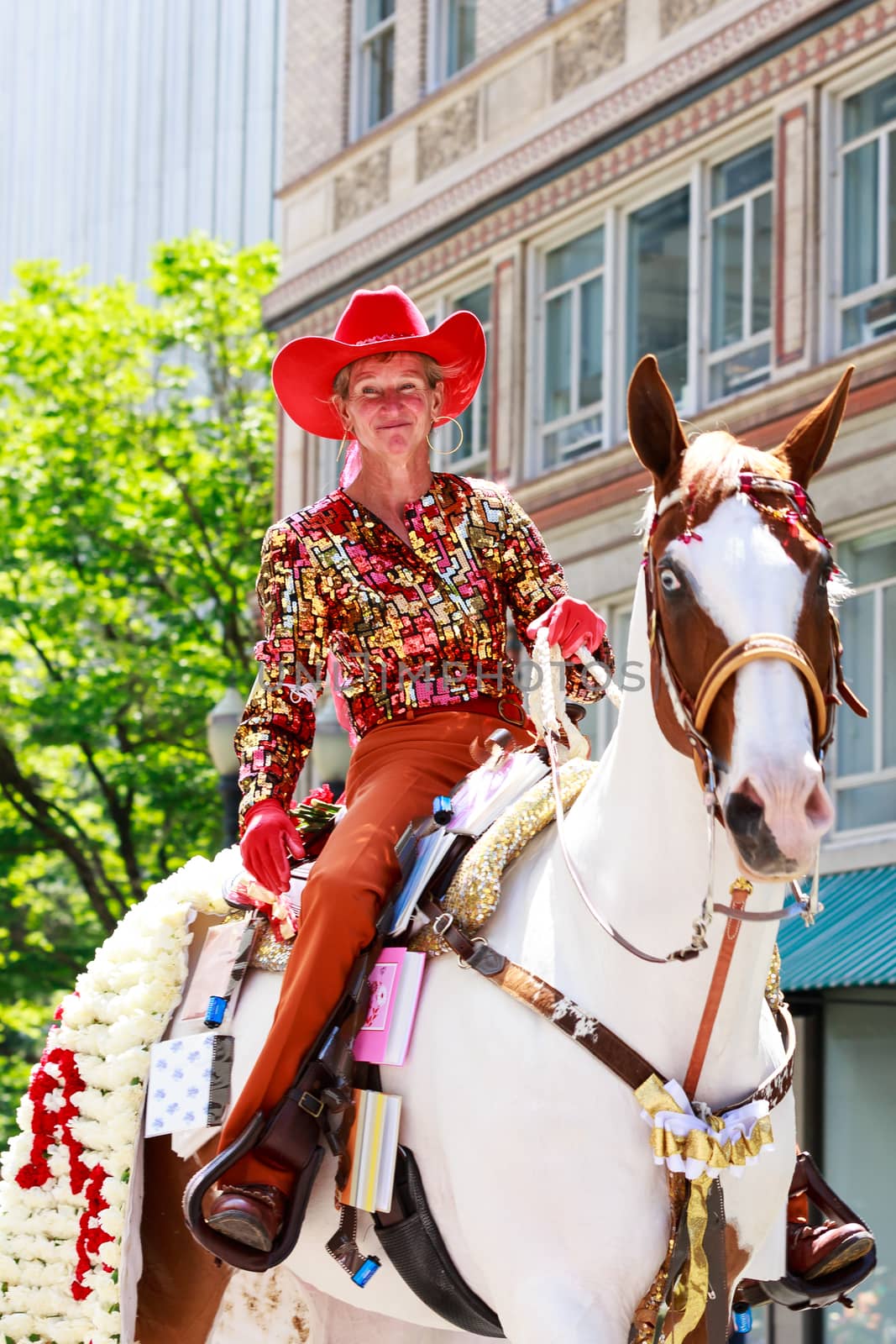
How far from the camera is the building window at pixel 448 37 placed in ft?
71.7

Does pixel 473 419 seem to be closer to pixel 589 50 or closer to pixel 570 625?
pixel 589 50

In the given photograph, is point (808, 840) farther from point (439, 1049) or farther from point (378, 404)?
point (378, 404)

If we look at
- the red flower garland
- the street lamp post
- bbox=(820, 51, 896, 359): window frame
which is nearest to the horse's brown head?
the red flower garland

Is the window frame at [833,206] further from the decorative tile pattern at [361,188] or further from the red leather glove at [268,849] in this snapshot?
the red leather glove at [268,849]

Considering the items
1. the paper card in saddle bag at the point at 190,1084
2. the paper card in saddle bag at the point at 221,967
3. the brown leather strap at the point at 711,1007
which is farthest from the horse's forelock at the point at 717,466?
the paper card in saddle bag at the point at 190,1084

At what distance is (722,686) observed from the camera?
14.0 ft

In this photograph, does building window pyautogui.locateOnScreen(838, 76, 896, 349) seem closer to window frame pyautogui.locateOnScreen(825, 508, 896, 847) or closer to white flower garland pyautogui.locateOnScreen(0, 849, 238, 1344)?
window frame pyautogui.locateOnScreen(825, 508, 896, 847)

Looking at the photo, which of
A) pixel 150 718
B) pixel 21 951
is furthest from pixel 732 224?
pixel 21 951

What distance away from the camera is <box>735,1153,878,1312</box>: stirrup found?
5422 millimetres

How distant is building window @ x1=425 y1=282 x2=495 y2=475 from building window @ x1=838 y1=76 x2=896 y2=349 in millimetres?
4812

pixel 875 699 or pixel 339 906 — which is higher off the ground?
pixel 875 699

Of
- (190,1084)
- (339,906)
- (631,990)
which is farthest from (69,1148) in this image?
(631,990)

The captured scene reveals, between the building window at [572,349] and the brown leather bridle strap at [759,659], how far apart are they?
14.9 metres

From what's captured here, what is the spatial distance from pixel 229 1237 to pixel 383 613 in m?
1.69
